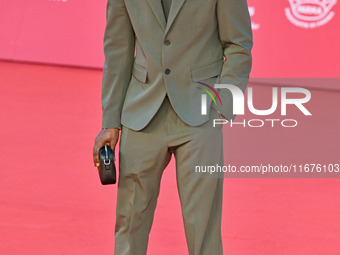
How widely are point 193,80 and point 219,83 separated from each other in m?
0.10

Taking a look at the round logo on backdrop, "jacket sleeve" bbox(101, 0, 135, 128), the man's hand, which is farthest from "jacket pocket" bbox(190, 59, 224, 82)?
the round logo on backdrop

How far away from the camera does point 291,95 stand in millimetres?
7949

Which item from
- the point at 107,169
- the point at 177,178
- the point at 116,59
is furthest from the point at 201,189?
the point at 116,59

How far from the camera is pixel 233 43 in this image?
3.07 meters

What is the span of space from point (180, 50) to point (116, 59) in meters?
0.28

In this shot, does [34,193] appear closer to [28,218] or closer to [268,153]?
[28,218]

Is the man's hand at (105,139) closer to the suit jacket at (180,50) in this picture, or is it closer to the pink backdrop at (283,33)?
the suit jacket at (180,50)

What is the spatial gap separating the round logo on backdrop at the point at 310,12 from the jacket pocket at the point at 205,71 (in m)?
5.26

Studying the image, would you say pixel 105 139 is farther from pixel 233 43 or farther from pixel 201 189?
pixel 233 43

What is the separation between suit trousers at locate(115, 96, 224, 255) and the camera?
305cm

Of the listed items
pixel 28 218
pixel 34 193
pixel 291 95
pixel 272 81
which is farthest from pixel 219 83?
pixel 272 81

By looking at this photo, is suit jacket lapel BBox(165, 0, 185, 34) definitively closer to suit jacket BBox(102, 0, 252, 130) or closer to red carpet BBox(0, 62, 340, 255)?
suit jacket BBox(102, 0, 252, 130)

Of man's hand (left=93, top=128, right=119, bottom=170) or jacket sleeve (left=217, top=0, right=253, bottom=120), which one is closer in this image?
jacket sleeve (left=217, top=0, right=253, bottom=120)

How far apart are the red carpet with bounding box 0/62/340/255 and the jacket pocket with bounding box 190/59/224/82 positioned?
4.92 ft
